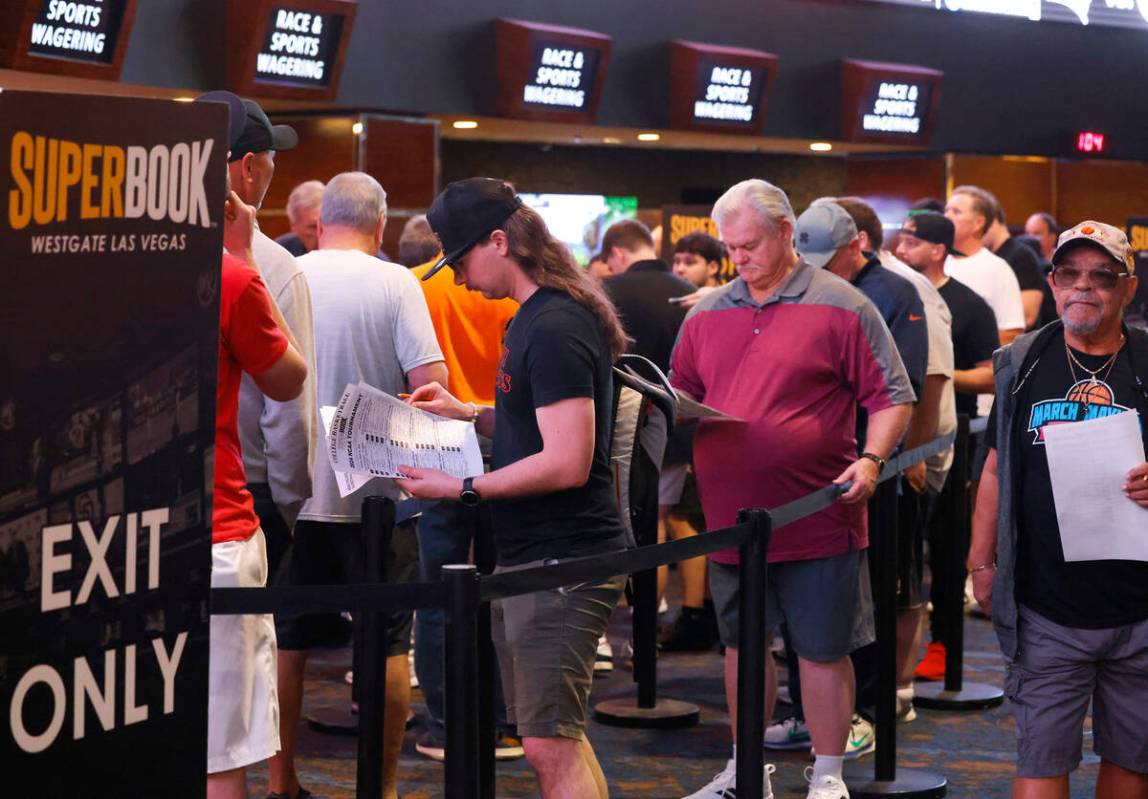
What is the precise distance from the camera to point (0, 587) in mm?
2053

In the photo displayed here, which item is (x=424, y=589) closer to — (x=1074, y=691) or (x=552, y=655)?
(x=552, y=655)

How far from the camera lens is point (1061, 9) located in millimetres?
14633

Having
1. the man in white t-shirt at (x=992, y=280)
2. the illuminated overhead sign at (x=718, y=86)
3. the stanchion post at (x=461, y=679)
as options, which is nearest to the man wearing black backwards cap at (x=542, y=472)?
the stanchion post at (x=461, y=679)

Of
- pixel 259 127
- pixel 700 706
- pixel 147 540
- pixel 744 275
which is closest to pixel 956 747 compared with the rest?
pixel 700 706

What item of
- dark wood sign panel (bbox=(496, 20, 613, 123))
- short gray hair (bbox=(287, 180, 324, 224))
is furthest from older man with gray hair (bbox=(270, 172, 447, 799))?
dark wood sign panel (bbox=(496, 20, 613, 123))

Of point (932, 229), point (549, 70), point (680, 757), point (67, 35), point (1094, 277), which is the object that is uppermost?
point (549, 70)

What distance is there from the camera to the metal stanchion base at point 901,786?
4613mm

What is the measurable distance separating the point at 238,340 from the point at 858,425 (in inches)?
106

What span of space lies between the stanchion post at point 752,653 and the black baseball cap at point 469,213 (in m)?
0.91

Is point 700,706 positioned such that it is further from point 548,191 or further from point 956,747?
point 548,191

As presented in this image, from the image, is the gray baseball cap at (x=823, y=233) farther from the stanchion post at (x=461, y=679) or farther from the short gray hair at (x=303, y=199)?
the short gray hair at (x=303, y=199)

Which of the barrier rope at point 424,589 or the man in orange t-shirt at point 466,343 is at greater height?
the man in orange t-shirt at point 466,343

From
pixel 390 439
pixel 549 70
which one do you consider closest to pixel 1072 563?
pixel 390 439

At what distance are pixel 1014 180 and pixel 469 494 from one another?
12.3m
